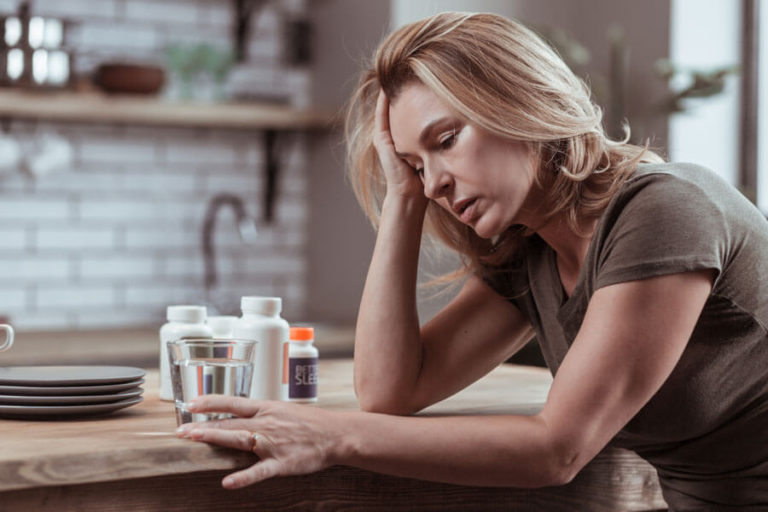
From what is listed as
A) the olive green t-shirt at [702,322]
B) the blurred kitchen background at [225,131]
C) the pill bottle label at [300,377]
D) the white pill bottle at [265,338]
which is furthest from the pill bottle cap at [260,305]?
the blurred kitchen background at [225,131]

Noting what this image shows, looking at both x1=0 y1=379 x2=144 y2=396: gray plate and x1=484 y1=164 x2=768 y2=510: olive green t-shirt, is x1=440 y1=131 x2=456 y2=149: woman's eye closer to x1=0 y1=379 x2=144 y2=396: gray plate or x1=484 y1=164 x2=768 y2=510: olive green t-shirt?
x1=484 y1=164 x2=768 y2=510: olive green t-shirt

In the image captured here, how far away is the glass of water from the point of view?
1.34 metres

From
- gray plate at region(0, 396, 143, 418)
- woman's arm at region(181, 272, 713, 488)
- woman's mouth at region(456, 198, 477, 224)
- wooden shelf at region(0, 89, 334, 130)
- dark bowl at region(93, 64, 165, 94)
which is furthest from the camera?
dark bowl at region(93, 64, 165, 94)

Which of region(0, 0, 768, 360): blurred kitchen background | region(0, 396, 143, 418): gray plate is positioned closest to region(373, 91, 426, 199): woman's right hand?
region(0, 396, 143, 418): gray plate

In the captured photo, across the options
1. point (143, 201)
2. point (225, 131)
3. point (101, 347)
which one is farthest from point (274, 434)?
point (225, 131)

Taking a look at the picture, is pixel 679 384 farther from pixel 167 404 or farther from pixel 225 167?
pixel 225 167

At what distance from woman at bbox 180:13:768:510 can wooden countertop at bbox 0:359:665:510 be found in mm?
48

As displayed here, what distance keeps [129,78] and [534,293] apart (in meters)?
2.32

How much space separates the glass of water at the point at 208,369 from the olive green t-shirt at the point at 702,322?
1.64ft

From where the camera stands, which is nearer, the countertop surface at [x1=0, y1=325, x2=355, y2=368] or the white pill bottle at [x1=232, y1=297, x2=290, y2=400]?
the white pill bottle at [x1=232, y1=297, x2=290, y2=400]

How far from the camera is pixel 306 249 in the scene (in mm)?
4363

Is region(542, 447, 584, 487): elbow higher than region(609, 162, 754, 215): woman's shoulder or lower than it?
lower

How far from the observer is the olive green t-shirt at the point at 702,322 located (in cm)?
138

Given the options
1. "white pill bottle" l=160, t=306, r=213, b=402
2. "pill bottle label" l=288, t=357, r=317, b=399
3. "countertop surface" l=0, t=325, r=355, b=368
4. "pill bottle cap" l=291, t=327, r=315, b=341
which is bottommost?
"countertop surface" l=0, t=325, r=355, b=368
